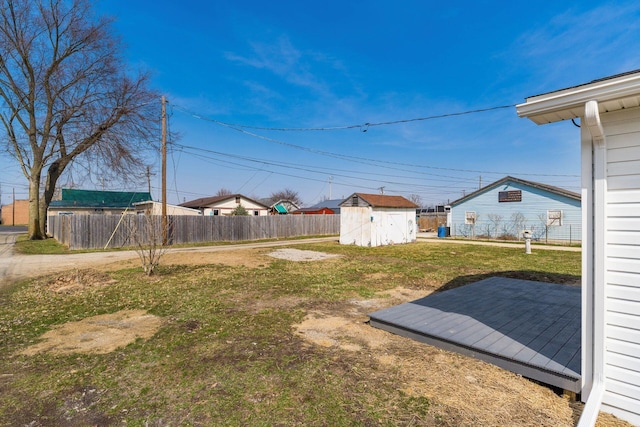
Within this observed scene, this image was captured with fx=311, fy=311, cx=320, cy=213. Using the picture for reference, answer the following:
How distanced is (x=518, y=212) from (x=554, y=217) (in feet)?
6.66

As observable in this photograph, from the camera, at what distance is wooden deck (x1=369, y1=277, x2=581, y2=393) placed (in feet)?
9.78

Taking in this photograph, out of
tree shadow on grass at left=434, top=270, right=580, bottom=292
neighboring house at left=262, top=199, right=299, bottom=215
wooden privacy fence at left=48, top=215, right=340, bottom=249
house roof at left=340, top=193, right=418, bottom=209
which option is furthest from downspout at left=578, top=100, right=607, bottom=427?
neighboring house at left=262, top=199, right=299, bottom=215

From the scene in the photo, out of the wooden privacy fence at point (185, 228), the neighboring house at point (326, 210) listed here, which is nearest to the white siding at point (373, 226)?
the wooden privacy fence at point (185, 228)

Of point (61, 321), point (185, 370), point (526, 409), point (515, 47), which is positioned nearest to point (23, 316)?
point (61, 321)

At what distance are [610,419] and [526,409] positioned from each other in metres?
0.57

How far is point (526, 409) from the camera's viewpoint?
251 cm

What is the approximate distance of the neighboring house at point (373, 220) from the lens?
667 inches

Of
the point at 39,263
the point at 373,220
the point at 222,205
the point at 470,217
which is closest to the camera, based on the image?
the point at 39,263

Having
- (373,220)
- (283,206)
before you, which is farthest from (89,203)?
(373,220)

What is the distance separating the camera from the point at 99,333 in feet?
14.0

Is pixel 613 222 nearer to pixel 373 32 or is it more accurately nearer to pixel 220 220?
pixel 373 32

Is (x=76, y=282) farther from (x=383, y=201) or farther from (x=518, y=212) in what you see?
(x=518, y=212)

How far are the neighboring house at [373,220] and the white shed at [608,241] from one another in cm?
1426

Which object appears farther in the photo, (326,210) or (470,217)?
(326,210)
